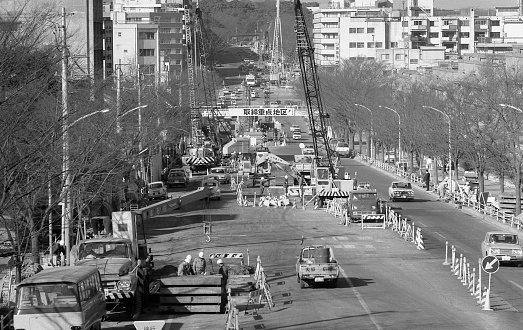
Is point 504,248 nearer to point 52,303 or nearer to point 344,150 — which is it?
point 52,303

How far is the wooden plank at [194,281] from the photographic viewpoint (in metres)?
33.5

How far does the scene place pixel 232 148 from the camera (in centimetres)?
12481

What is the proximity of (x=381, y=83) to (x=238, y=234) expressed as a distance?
330 feet

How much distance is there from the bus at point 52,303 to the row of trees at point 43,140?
2.00 meters

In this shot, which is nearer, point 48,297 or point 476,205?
point 48,297

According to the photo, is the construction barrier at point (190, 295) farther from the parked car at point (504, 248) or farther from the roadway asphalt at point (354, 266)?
the parked car at point (504, 248)

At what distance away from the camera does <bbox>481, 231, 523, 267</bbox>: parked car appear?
46.5 metres

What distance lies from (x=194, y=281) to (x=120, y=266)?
225 cm

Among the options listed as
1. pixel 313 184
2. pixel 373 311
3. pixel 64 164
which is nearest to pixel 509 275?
pixel 373 311

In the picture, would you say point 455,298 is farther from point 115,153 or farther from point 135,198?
point 135,198

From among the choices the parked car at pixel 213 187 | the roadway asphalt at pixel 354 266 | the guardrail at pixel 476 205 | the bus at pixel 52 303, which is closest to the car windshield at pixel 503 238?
the roadway asphalt at pixel 354 266

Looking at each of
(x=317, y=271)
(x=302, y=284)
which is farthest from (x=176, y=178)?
(x=317, y=271)

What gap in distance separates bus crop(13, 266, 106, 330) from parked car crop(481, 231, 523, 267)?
2306 cm

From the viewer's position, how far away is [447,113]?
9231cm
